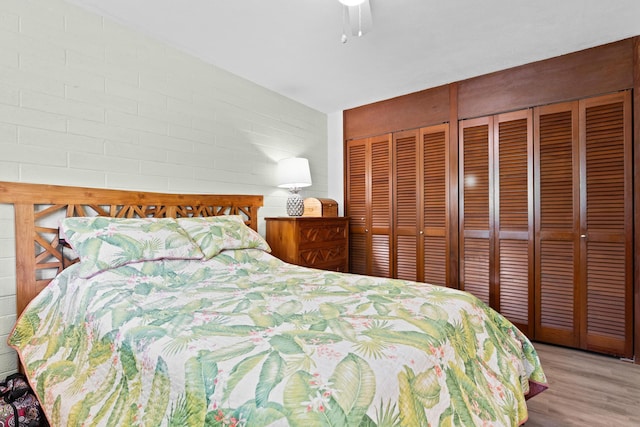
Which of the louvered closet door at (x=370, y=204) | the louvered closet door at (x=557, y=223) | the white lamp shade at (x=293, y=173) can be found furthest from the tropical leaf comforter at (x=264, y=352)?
the louvered closet door at (x=370, y=204)

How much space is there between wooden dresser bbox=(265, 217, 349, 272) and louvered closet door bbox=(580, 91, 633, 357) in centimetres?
211

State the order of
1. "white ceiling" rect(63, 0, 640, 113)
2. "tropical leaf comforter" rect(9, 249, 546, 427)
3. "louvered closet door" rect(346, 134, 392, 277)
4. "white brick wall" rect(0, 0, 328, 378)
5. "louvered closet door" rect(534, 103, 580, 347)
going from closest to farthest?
1. "tropical leaf comforter" rect(9, 249, 546, 427)
2. "white brick wall" rect(0, 0, 328, 378)
3. "white ceiling" rect(63, 0, 640, 113)
4. "louvered closet door" rect(534, 103, 580, 347)
5. "louvered closet door" rect(346, 134, 392, 277)

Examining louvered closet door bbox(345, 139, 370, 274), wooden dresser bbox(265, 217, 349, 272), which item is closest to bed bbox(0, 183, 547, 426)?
wooden dresser bbox(265, 217, 349, 272)

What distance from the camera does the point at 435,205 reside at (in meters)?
3.35

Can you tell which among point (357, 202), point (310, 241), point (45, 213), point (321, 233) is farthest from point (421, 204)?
point (45, 213)

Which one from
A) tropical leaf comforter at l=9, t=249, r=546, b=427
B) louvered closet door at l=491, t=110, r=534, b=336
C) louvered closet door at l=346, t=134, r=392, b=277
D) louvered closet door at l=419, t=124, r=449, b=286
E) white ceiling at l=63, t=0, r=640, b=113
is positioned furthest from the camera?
louvered closet door at l=346, t=134, r=392, b=277

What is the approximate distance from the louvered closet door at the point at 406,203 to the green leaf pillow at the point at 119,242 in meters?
2.22

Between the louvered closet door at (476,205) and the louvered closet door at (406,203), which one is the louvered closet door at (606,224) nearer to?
the louvered closet door at (476,205)

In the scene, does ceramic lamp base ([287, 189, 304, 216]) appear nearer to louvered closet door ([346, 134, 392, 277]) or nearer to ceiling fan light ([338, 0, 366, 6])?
louvered closet door ([346, 134, 392, 277])

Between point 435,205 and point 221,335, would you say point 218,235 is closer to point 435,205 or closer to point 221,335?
point 221,335

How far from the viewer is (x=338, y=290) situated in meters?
1.70

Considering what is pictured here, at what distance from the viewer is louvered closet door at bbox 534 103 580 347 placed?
104 inches

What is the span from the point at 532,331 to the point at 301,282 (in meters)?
2.21

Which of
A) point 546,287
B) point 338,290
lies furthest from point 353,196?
point 338,290
